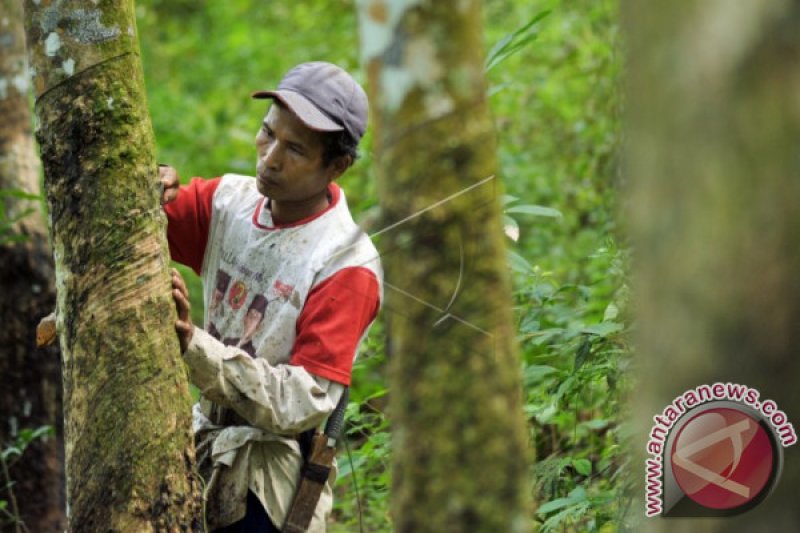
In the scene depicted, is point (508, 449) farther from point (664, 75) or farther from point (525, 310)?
point (525, 310)

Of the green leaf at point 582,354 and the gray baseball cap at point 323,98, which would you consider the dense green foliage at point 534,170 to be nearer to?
the green leaf at point 582,354

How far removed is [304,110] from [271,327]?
0.64 metres

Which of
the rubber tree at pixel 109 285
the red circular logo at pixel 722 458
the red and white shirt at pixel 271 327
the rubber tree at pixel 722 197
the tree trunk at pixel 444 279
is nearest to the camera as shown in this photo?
the rubber tree at pixel 722 197

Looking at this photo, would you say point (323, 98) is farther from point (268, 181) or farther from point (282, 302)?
point (282, 302)

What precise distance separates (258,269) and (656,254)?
2113 mm

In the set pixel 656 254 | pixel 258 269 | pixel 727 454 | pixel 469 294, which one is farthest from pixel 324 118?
pixel 656 254

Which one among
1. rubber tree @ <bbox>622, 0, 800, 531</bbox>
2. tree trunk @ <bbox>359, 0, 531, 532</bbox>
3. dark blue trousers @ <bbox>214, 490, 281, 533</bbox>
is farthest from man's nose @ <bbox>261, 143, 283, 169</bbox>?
rubber tree @ <bbox>622, 0, 800, 531</bbox>

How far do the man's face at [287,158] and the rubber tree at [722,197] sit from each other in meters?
2.00

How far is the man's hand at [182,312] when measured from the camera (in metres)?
3.27

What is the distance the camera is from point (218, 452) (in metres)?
Result: 3.57

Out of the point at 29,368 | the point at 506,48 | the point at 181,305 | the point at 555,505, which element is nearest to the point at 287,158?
the point at 181,305

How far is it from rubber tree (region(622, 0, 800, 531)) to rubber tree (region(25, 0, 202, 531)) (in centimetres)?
170

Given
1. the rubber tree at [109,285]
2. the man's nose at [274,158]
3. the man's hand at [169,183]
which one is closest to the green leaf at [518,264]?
the man's nose at [274,158]

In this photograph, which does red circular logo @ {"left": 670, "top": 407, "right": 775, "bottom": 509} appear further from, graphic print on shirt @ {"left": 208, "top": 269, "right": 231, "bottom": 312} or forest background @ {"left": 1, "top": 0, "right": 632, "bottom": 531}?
graphic print on shirt @ {"left": 208, "top": 269, "right": 231, "bottom": 312}
